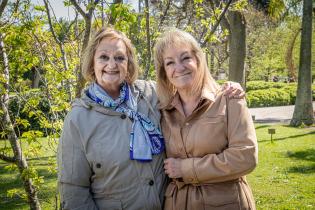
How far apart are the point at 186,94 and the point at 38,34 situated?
3.22m

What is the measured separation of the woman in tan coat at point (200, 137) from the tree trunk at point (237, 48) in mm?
7370

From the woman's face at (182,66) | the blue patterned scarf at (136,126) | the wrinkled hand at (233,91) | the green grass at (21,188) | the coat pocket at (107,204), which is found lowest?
the green grass at (21,188)

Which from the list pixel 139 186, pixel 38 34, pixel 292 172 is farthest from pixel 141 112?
pixel 292 172

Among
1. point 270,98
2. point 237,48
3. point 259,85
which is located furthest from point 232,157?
point 259,85

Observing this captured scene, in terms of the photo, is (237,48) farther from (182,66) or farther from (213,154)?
(213,154)

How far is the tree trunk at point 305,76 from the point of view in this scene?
16281 mm

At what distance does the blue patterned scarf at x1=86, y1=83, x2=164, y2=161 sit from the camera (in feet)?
8.29

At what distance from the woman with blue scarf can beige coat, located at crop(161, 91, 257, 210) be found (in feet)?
0.56

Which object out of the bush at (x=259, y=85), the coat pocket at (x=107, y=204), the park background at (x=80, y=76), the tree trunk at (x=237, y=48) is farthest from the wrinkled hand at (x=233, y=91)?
the bush at (x=259, y=85)

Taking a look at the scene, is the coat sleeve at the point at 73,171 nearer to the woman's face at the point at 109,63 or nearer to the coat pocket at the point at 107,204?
the coat pocket at the point at 107,204

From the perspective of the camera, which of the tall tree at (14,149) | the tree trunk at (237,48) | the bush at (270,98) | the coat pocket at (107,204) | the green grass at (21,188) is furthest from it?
the bush at (270,98)

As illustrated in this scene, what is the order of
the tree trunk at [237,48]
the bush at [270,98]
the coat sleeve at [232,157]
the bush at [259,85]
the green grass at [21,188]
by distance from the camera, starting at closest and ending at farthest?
the coat sleeve at [232,157]
the green grass at [21,188]
the tree trunk at [237,48]
the bush at [270,98]
the bush at [259,85]

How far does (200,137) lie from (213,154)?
14 cm

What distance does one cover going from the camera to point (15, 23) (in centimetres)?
473
